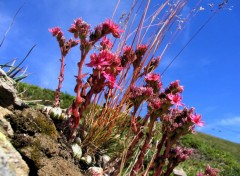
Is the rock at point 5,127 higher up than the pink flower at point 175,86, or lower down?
lower down

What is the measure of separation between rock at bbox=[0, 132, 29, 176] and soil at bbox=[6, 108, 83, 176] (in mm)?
153

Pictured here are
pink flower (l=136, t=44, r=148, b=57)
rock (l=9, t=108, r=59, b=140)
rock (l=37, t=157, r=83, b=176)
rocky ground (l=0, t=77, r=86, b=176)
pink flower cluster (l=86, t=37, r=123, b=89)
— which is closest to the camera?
rocky ground (l=0, t=77, r=86, b=176)

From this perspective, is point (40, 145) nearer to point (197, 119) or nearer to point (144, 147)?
point (144, 147)

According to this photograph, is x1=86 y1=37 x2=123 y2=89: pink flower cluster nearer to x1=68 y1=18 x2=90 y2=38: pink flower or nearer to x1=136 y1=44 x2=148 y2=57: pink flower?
x1=68 y1=18 x2=90 y2=38: pink flower

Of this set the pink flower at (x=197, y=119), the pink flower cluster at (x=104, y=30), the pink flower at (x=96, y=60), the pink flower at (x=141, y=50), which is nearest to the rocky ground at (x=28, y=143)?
the pink flower at (x=96, y=60)

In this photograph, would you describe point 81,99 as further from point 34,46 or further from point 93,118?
point 34,46

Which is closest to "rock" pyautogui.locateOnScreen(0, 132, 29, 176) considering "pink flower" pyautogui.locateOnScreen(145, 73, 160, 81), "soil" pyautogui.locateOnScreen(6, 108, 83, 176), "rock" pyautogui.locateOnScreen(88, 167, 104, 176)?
"soil" pyautogui.locateOnScreen(6, 108, 83, 176)

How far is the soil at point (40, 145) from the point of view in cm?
344

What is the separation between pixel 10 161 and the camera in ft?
10.3

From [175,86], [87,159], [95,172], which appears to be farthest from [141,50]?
[95,172]

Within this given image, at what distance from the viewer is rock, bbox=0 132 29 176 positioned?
2.97 metres

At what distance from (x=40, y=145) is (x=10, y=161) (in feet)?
1.72

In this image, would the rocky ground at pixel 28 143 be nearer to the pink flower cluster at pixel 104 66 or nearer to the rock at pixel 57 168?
the rock at pixel 57 168

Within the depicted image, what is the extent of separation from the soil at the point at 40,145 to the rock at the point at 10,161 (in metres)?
0.15
